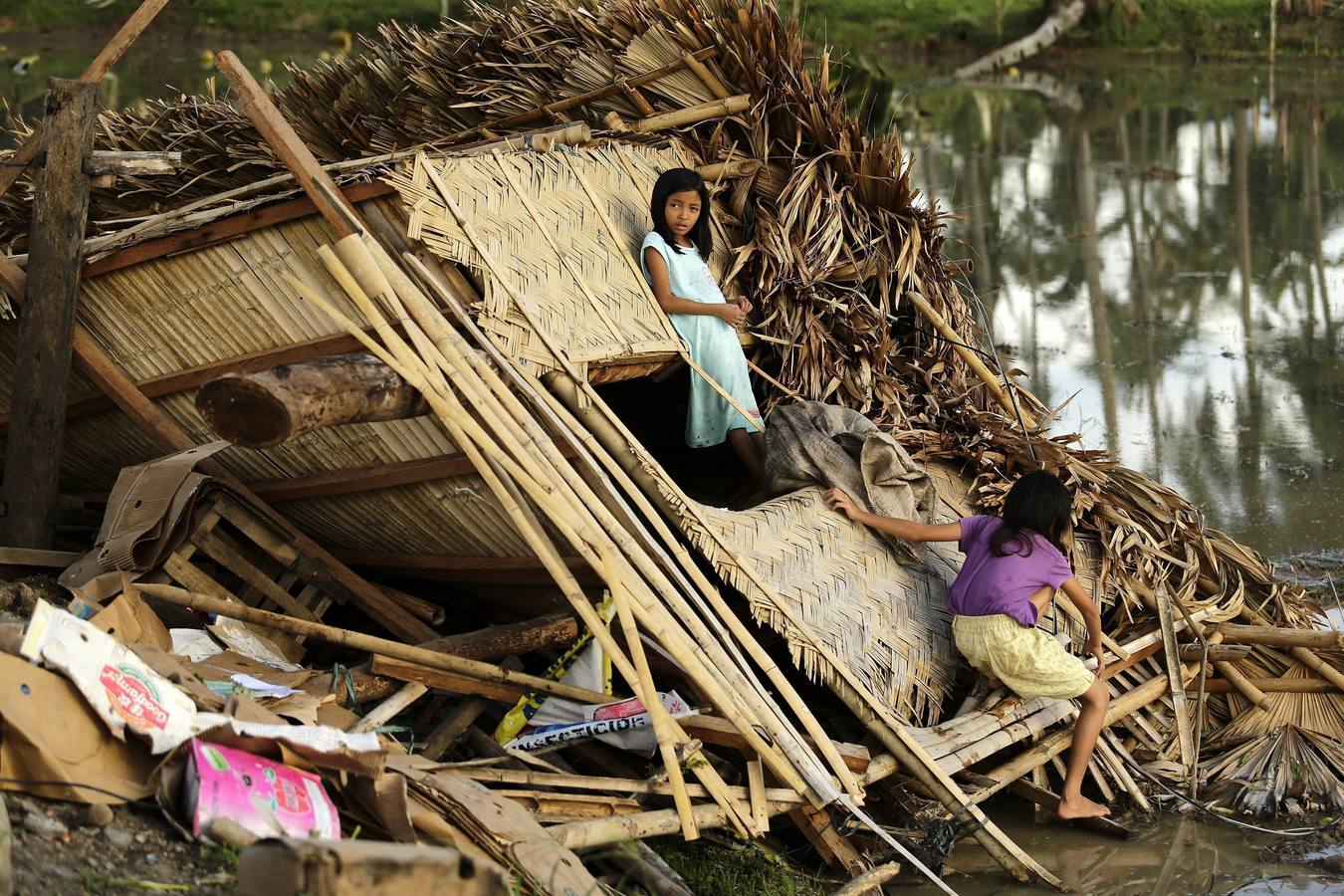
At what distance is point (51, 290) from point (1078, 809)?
356cm

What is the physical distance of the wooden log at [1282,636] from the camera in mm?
4930

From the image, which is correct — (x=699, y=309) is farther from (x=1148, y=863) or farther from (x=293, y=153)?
(x=1148, y=863)

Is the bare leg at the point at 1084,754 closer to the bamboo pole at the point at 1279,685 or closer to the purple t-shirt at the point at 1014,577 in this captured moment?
the purple t-shirt at the point at 1014,577

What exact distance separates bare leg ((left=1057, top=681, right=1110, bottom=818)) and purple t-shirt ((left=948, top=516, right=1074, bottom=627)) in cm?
36

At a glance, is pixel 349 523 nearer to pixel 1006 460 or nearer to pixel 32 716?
pixel 32 716

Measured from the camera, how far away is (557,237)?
461 cm

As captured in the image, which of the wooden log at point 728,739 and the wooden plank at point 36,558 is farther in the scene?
the wooden plank at point 36,558

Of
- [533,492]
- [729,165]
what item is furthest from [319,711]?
[729,165]

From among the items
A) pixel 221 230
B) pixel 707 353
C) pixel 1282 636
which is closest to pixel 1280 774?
pixel 1282 636

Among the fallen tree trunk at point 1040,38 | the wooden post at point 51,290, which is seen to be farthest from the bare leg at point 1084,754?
the fallen tree trunk at point 1040,38

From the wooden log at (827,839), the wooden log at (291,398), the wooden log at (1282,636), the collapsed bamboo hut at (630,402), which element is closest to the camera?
the wooden log at (291,398)

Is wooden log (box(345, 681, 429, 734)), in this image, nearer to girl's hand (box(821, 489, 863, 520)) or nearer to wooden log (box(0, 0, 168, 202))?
girl's hand (box(821, 489, 863, 520))

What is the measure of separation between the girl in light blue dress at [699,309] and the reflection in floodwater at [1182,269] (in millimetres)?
1932

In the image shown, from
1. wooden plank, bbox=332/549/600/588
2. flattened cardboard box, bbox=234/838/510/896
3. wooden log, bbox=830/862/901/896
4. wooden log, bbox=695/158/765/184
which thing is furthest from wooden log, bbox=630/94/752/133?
flattened cardboard box, bbox=234/838/510/896
